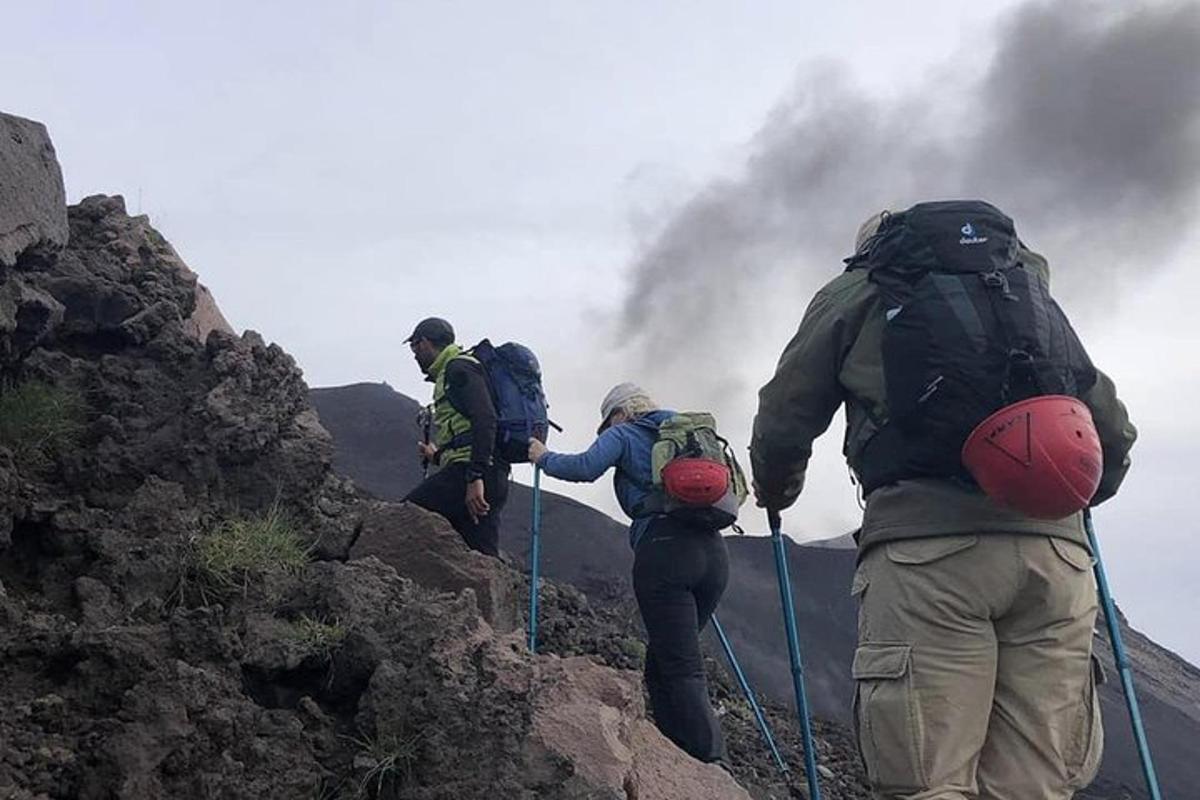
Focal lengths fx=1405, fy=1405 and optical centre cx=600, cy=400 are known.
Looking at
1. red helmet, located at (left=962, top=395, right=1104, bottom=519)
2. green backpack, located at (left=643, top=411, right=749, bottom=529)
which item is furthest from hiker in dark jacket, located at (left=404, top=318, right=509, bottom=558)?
red helmet, located at (left=962, top=395, right=1104, bottom=519)

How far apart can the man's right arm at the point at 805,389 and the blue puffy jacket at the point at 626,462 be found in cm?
213

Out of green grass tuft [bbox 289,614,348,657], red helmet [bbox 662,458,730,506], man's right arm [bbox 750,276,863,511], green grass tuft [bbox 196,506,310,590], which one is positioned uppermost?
red helmet [bbox 662,458,730,506]

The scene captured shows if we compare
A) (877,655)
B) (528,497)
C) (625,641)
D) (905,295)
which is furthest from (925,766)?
(528,497)

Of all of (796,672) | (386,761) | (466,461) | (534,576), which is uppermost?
(466,461)

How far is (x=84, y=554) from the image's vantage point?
179 inches

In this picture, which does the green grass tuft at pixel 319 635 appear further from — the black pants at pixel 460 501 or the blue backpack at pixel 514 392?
the blue backpack at pixel 514 392

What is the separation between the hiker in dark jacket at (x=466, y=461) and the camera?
22.6 feet

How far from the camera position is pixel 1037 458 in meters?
3.25

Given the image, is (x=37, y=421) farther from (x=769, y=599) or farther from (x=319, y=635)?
(x=769, y=599)

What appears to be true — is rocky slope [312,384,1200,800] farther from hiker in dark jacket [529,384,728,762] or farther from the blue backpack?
hiker in dark jacket [529,384,728,762]

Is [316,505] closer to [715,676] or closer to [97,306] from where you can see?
[97,306]

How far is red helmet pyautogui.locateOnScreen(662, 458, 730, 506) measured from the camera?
5.78 m

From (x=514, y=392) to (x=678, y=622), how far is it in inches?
76.3

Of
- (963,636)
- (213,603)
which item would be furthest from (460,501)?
(963,636)
